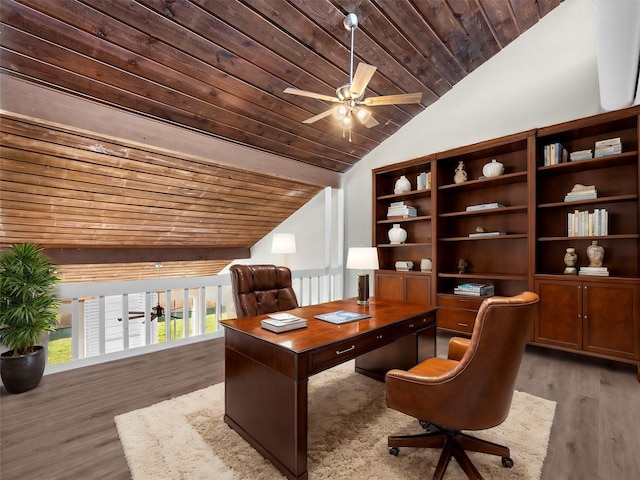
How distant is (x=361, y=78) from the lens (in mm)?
2166

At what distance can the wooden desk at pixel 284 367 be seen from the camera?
1500mm

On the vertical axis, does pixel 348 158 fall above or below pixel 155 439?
above

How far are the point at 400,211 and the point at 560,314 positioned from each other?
2061mm

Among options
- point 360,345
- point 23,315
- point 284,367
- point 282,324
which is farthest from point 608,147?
point 23,315

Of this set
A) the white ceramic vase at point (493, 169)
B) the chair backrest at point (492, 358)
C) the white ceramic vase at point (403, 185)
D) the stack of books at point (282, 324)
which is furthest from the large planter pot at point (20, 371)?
the white ceramic vase at point (493, 169)

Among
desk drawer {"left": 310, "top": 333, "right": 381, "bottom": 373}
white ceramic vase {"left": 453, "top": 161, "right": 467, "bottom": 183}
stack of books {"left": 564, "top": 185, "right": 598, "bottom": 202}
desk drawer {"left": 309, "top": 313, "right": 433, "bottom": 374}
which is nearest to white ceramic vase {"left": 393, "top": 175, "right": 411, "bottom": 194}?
white ceramic vase {"left": 453, "top": 161, "right": 467, "bottom": 183}

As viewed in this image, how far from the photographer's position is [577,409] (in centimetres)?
220

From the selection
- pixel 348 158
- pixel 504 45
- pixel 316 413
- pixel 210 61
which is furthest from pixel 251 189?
pixel 504 45

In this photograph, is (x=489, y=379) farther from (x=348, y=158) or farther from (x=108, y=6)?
(x=348, y=158)

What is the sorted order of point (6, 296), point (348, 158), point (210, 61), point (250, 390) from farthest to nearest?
1. point (348, 158)
2. point (210, 61)
3. point (6, 296)
4. point (250, 390)

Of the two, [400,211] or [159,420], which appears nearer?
[159,420]

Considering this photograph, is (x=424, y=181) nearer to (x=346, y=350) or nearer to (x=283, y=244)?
(x=283, y=244)

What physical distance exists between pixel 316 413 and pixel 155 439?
38.4 inches

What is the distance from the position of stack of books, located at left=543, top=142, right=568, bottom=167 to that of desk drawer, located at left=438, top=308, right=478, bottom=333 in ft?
5.59
